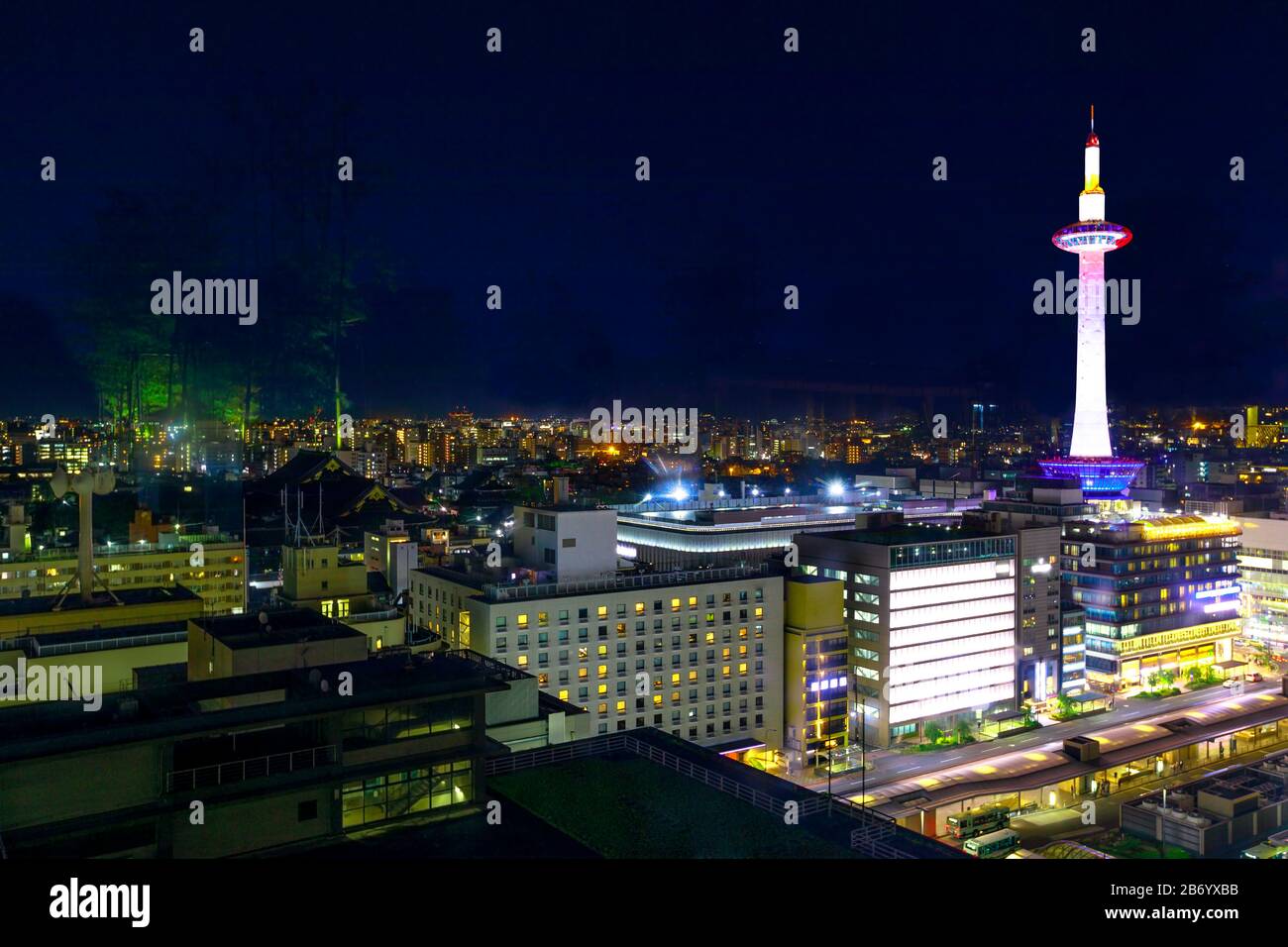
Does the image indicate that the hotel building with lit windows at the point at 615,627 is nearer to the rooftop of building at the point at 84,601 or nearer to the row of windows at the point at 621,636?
the row of windows at the point at 621,636

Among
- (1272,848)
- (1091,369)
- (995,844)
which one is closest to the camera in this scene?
(1272,848)

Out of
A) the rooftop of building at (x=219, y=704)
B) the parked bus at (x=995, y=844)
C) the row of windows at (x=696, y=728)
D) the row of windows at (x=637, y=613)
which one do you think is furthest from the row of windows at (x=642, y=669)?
the rooftop of building at (x=219, y=704)

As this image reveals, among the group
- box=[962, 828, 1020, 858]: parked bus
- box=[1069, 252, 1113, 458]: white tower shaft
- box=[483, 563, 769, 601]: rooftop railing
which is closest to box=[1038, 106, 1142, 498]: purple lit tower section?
box=[1069, 252, 1113, 458]: white tower shaft

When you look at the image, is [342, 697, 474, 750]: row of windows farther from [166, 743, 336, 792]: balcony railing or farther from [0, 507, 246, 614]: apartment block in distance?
[0, 507, 246, 614]: apartment block in distance

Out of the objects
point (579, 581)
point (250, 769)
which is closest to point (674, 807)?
point (250, 769)

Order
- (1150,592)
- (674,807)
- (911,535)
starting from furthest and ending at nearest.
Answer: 1. (1150,592)
2. (911,535)
3. (674,807)

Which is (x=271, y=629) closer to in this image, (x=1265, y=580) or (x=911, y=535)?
(x=911, y=535)

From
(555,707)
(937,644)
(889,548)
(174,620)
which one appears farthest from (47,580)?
(937,644)
